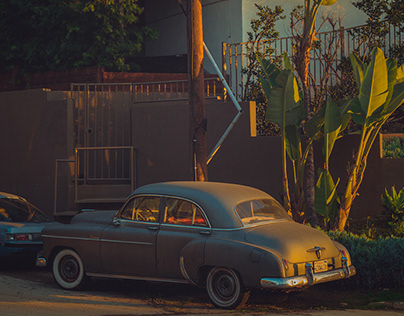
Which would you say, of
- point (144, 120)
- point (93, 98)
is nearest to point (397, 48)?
point (144, 120)

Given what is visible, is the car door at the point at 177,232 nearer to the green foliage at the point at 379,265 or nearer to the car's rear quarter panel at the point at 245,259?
the car's rear quarter panel at the point at 245,259

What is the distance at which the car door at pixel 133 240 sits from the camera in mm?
9422

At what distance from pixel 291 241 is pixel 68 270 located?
3.72 meters

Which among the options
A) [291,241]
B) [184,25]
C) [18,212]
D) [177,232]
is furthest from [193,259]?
[184,25]

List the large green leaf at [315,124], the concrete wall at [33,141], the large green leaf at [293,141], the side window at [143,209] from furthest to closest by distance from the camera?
the concrete wall at [33,141] → the large green leaf at [293,141] → the large green leaf at [315,124] → the side window at [143,209]

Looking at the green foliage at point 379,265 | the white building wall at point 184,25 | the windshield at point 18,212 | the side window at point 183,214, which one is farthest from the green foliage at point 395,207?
the white building wall at point 184,25

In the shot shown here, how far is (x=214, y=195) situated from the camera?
927 cm

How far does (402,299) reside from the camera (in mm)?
9250

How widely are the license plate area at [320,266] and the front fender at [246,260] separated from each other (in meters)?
0.66

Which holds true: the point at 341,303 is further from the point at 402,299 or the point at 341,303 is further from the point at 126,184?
the point at 126,184

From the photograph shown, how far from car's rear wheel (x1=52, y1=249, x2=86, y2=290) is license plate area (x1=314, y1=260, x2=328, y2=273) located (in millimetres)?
3579

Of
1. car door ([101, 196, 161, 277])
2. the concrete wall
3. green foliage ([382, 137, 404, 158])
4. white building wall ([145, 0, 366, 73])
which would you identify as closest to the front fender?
Result: car door ([101, 196, 161, 277])

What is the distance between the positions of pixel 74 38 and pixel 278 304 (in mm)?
13664

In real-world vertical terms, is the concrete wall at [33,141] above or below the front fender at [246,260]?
above
